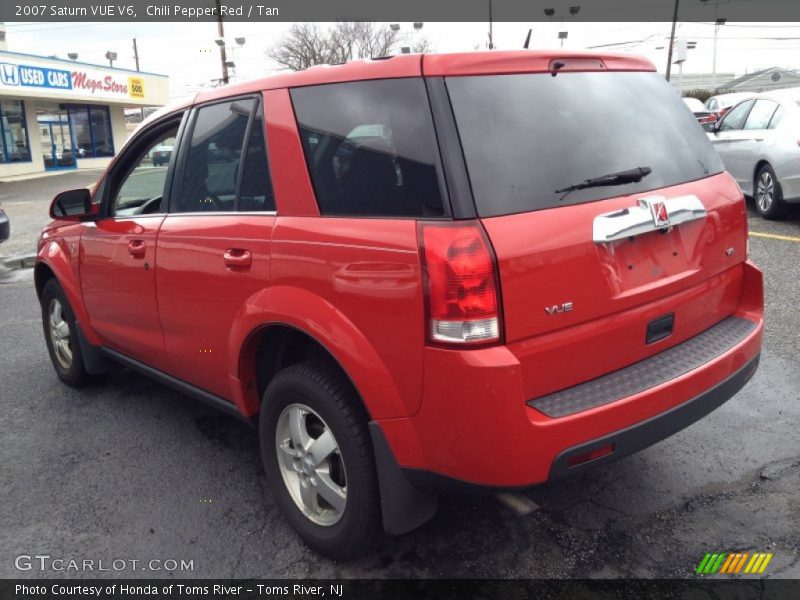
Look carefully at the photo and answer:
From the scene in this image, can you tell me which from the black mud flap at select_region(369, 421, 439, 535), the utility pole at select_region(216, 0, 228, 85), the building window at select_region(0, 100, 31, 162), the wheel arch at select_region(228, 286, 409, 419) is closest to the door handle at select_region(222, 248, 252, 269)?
the wheel arch at select_region(228, 286, 409, 419)

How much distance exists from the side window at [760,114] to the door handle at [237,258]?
9.11m

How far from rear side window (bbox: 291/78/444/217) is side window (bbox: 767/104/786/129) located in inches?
342

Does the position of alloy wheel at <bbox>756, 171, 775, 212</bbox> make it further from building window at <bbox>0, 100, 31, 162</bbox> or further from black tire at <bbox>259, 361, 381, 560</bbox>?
building window at <bbox>0, 100, 31, 162</bbox>

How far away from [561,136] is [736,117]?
9550 mm

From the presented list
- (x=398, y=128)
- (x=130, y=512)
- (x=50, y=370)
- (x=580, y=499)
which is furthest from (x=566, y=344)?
(x=50, y=370)

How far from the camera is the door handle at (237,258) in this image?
9.45 ft

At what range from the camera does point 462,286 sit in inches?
85.0

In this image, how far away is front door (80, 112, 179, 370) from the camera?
11.9 feet

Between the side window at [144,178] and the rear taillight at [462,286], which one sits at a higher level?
the side window at [144,178]

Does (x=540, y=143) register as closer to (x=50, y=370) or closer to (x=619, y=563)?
(x=619, y=563)

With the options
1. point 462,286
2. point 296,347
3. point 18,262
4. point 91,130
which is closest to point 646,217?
point 462,286

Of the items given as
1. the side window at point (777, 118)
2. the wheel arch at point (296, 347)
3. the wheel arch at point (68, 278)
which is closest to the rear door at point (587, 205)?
the wheel arch at point (296, 347)

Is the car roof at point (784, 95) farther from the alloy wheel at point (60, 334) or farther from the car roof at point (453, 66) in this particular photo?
the alloy wheel at point (60, 334)

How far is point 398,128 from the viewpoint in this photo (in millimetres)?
2410
